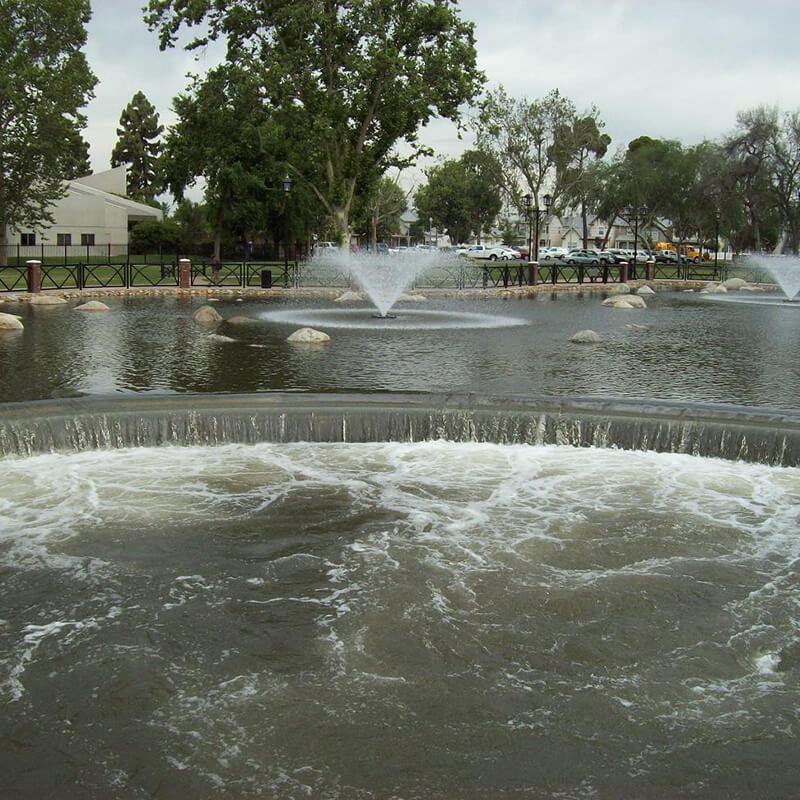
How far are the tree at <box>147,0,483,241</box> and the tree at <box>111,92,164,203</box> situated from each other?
73675mm

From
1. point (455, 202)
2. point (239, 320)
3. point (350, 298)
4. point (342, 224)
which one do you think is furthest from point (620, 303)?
point (455, 202)

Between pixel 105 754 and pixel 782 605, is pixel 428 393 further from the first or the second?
pixel 105 754

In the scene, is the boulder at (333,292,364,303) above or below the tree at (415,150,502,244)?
below

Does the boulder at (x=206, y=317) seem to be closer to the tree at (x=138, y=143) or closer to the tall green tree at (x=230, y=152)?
the tall green tree at (x=230, y=152)

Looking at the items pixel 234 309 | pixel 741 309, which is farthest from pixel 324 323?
pixel 741 309

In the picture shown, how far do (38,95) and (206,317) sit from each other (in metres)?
28.5

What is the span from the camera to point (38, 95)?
4712cm

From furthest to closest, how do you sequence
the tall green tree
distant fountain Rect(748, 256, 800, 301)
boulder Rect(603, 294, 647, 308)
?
1. distant fountain Rect(748, 256, 800, 301)
2. the tall green tree
3. boulder Rect(603, 294, 647, 308)

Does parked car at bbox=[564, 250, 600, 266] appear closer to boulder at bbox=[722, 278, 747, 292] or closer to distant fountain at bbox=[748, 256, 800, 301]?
distant fountain at bbox=[748, 256, 800, 301]

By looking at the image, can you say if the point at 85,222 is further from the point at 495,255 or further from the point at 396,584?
the point at 396,584

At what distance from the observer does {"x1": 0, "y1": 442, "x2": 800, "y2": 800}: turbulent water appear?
216 inches

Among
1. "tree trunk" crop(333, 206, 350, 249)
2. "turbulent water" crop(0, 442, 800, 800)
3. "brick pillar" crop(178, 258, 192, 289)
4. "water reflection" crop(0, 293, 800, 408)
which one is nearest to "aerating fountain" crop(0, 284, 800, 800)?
"turbulent water" crop(0, 442, 800, 800)

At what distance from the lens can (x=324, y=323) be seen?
2517cm

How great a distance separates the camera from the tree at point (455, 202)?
340ft
